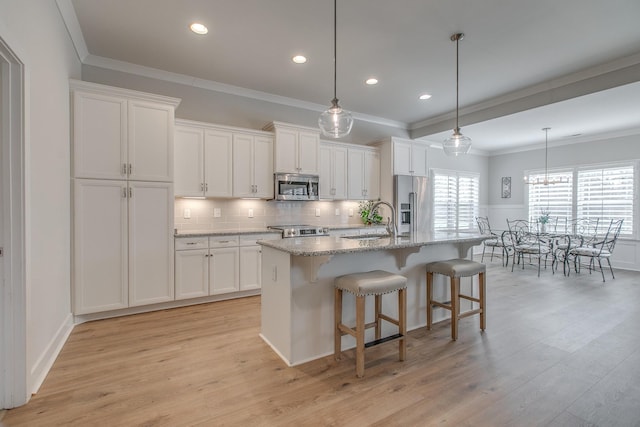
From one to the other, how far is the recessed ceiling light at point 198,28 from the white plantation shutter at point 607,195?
766cm

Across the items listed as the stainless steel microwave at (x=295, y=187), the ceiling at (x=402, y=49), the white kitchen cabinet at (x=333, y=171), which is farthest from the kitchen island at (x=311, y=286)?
the white kitchen cabinet at (x=333, y=171)

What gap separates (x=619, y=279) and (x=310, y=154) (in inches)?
218

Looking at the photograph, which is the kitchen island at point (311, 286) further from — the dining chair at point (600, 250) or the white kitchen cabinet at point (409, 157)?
the dining chair at point (600, 250)

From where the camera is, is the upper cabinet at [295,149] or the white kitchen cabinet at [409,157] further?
the white kitchen cabinet at [409,157]

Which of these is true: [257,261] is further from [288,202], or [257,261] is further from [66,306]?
[66,306]

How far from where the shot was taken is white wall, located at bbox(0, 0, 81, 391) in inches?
76.5

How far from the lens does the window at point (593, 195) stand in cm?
600

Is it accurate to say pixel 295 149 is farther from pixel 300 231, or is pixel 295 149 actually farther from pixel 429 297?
pixel 429 297

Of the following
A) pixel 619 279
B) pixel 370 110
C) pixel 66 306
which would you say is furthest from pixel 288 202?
pixel 619 279

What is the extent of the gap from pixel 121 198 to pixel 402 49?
11.4 ft

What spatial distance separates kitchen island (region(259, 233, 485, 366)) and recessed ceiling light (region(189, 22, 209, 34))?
2.22 m

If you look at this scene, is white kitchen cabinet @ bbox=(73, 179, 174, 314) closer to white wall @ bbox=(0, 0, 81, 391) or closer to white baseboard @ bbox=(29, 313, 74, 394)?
white wall @ bbox=(0, 0, 81, 391)

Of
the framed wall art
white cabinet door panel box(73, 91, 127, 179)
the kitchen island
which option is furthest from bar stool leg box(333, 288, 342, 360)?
the framed wall art

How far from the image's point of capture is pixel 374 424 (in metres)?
1.71
